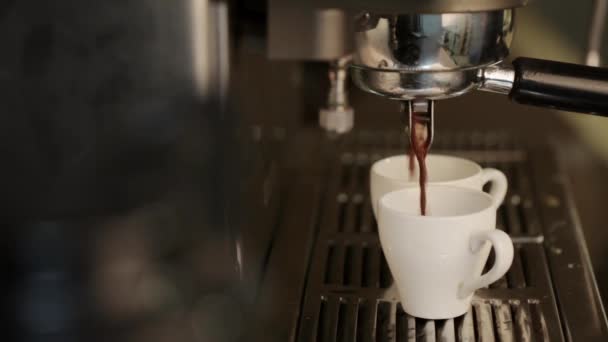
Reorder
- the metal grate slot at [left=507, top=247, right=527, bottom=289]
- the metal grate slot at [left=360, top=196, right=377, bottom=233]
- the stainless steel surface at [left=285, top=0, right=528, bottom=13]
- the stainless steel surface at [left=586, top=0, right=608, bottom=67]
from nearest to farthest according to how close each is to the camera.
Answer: the stainless steel surface at [left=285, top=0, right=528, bottom=13] → the metal grate slot at [left=507, top=247, right=527, bottom=289] → the metal grate slot at [left=360, top=196, right=377, bottom=233] → the stainless steel surface at [left=586, top=0, right=608, bottom=67]

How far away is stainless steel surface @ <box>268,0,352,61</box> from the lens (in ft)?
2.15

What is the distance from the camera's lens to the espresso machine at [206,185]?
49 cm

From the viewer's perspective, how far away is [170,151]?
0.57m

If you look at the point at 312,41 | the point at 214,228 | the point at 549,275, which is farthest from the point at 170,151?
the point at 549,275

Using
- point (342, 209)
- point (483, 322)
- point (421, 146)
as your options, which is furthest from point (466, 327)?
point (342, 209)

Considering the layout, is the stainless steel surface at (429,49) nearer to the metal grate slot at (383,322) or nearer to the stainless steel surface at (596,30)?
the metal grate slot at (383,322)

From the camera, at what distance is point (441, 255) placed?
0.50 metres

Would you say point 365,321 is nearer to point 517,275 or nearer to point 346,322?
point 346,322

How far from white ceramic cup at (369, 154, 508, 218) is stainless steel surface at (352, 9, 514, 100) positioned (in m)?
0.13

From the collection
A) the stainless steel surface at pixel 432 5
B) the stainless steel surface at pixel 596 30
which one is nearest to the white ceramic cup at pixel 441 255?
the stainless steel surface at pixel 432 5

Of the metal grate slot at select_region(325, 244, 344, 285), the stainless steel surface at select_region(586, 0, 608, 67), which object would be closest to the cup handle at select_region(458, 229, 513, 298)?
the metal grate slot at select_region(325, 244, 344, 285)

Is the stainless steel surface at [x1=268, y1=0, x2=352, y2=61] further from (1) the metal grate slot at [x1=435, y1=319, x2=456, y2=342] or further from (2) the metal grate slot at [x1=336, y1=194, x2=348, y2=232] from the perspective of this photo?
(1) the metal grate slot at [x1=435, y1=319, x2=456, y2=342]

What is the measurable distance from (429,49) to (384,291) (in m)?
0.17

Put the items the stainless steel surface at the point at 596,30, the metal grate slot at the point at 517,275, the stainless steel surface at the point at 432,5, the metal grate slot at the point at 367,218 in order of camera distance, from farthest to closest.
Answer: the stainless steel surface at the point at 596,30, the metal grate slot at the point at 367,218, the metal grate slot at the point at 517,275, the stainless steel surface at the point at 432,5
